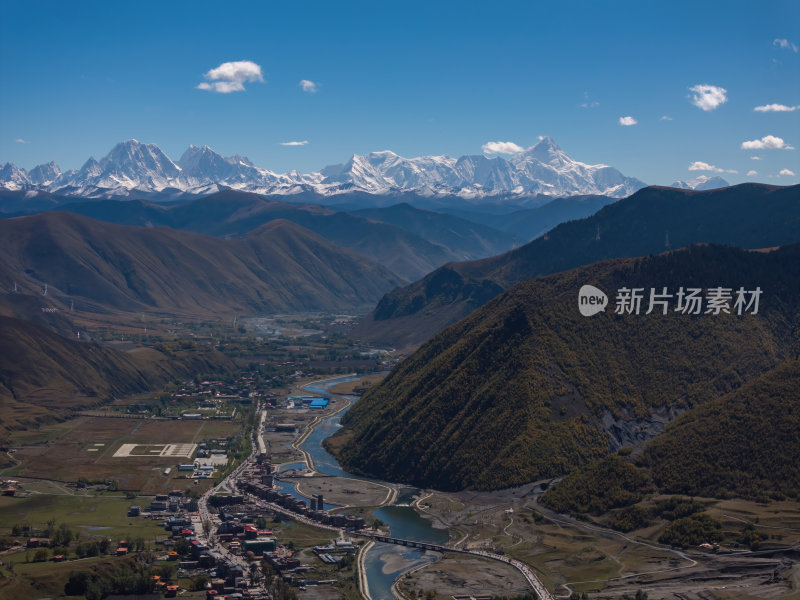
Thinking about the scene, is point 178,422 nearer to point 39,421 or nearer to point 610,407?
point 39,421

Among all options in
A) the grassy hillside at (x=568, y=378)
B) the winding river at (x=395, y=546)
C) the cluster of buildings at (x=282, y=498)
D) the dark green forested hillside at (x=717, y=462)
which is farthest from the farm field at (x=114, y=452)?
the dark green forested hillside at (x=717, y=462)

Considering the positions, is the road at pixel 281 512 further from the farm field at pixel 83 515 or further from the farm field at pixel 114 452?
the farm field at pixel 114 452

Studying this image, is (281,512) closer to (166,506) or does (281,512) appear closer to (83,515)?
(166,506)

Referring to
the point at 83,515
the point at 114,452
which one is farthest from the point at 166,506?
the point at 114,452

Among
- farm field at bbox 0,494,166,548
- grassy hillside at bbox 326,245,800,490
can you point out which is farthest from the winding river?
Result: farm field at bbox 0,494,166,548

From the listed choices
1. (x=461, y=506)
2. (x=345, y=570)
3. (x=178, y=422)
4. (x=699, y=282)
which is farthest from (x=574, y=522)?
(x=178, y=422)

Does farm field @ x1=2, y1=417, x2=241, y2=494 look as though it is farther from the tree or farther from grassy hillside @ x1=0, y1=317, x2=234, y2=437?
the tree

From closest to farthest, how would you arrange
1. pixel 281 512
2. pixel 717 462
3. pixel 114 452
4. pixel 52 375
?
pixel 717 462 → pixel 281 512 → pixel 114 452 → pixel 52 375
